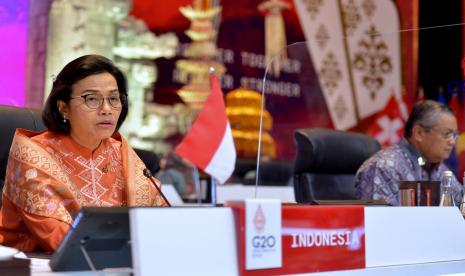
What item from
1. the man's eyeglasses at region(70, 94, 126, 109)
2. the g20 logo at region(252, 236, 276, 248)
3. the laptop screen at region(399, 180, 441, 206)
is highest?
the man's eyeglasses at region(70, 94, 126, 109)

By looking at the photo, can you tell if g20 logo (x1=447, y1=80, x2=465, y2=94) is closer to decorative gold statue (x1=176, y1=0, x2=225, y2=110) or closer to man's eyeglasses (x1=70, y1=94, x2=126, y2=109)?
man's eyeglasses (x1=70, y1=94, x2=126, y2=109)

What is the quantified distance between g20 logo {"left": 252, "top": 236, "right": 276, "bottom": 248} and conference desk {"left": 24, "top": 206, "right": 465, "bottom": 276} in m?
0.03

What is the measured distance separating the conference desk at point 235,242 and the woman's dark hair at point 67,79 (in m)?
0.88

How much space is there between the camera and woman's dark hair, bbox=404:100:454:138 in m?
3.06

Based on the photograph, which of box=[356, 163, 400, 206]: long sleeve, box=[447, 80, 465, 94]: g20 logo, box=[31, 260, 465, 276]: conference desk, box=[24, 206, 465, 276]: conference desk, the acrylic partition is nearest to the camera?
box=[24, 206, 465, 276]: conference desk

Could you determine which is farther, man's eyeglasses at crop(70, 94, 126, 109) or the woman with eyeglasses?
man's eyeglasses at crop(70, 94, 126, 109)

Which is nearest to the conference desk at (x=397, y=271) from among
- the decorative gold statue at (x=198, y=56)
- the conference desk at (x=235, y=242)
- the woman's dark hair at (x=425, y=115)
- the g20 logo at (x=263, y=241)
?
the conference desk at (x=235, y=242)

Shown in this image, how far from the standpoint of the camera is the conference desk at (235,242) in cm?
111

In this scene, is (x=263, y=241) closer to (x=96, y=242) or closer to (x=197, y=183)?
(x=96, y=242)

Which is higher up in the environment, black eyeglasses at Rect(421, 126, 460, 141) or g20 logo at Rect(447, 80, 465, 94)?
g20 logo at Rect(447, 80, 465, 94)

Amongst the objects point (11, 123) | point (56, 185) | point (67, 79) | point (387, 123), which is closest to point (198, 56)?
point (387, 123)

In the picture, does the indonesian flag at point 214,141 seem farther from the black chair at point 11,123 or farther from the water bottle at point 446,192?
the water bottle at point 446,192

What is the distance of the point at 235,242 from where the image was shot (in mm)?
1191

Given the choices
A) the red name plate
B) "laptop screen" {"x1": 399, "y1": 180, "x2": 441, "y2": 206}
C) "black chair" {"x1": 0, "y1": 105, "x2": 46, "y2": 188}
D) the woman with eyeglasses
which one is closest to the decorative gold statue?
"black chair" {"x1": 0, "y1": 105, "x2": 46, "y2": 188}
